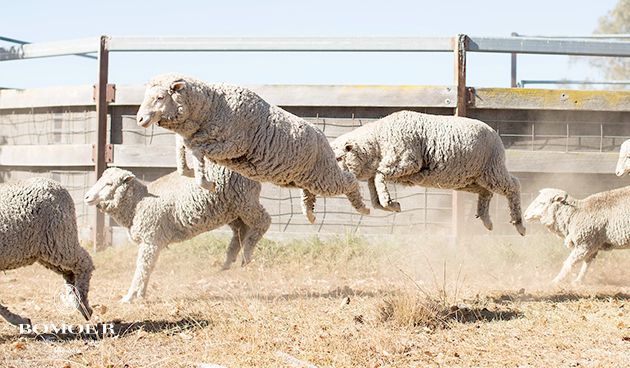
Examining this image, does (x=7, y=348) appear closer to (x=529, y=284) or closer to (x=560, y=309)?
(x=560, y=309)

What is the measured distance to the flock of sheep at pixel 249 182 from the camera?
4934mm

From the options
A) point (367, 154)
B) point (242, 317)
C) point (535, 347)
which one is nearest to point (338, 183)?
point (367, 154)

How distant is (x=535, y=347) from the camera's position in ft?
16.6

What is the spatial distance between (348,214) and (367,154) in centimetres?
358

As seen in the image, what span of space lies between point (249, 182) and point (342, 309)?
5.71ft

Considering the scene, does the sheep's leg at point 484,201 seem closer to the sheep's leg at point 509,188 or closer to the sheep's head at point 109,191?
the sheep's leg at point 509,188

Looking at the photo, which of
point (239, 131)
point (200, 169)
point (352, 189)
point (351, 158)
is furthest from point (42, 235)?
point (351, 158)

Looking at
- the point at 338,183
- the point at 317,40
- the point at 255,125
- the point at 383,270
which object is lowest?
the point at 383,270

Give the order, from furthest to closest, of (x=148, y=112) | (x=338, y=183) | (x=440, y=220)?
(x=440, y=220), (x=338, y=183), (x=148, y=112)

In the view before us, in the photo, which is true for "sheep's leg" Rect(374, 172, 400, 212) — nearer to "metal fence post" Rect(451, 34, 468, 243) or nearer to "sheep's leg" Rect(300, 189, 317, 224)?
"sheep's leg" Rect(300, 189, 317, 224)

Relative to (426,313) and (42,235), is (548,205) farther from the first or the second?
(42,235)

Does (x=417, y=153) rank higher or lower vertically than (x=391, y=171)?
higher

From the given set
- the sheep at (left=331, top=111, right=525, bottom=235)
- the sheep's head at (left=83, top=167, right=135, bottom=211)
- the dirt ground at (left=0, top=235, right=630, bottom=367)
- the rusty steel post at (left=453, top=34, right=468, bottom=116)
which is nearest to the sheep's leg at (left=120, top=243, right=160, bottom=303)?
the dirt ground at (left=0, top=235, right=630, bottom=367)

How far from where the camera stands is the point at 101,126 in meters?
10.1
